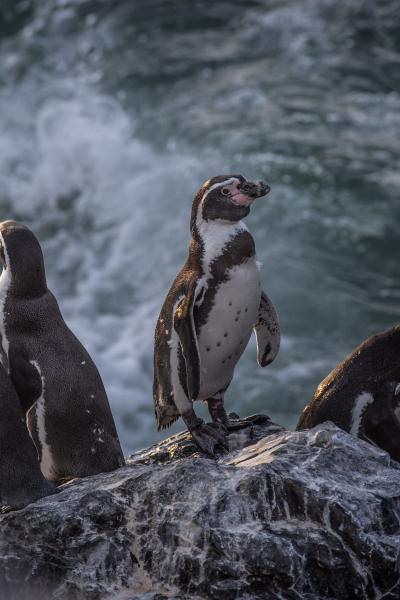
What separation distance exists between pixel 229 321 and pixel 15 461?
4.68 ft

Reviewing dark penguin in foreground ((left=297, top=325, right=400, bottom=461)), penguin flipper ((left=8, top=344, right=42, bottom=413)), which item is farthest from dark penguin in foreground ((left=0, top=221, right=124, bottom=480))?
dark penguin in foreground ((left=297, top=325, right=400, bottom=461))

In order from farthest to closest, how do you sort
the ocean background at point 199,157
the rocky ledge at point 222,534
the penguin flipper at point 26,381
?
the ocean background at point 199,157 → the penguin flipper at point 26,381 → the rocky ledge at point 222,534

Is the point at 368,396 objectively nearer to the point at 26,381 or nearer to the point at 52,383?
the point at 52,383

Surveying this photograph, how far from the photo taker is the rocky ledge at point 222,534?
4.43m

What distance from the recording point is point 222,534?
4.53 metres

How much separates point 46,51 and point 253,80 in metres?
4.30

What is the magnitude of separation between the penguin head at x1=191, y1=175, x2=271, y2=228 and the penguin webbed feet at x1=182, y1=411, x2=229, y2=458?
102 centimetres

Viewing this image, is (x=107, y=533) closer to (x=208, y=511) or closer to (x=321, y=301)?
(x=208, y=511)

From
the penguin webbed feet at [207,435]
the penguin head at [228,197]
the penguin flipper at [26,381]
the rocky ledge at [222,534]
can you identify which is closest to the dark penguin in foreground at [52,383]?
the penguin flipper at [26,381]

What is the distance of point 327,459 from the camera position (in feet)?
15.9

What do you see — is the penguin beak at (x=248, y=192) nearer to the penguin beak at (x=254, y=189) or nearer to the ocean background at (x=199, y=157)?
the penguin beak at (x=254, y=189)

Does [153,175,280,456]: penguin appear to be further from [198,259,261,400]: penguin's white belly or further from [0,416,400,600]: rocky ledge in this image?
[0,416,400,600]: rocky ledge

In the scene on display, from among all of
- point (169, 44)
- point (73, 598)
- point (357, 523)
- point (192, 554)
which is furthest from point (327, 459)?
point (169, 44)

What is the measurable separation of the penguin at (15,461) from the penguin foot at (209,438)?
2.85ft
